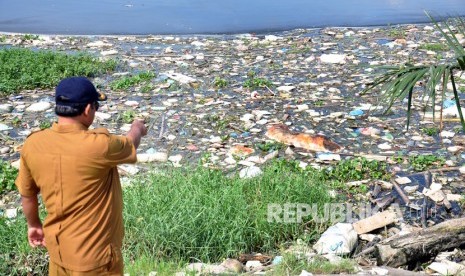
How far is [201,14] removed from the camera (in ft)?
32.6

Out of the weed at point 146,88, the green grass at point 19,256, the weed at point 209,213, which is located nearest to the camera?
the green grass at point 19,256

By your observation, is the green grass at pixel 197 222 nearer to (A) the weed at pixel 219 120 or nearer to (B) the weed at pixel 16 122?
(A) the weed at pixel 219 120

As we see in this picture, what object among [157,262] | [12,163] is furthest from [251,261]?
[12,163]

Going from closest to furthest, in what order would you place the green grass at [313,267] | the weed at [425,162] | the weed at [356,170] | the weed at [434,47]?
the green grass at [313,267] < the weed at [356,170] < the weed at [425,162] < the weed at [434,47]

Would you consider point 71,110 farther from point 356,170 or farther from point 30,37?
point 30,37

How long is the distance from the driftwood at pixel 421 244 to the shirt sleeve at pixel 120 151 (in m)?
1.67

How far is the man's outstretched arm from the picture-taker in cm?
240

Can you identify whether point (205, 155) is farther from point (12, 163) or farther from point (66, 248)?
point (66, 248)

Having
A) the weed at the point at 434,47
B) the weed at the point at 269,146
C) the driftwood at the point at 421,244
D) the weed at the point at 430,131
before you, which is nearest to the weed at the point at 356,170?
the weed at the point at 269,146

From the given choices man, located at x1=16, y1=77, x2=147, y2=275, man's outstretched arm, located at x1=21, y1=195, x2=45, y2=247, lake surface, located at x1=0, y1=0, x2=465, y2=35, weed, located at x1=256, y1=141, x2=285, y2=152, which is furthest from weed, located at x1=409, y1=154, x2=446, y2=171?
lake surface, located at x1=0, y1=0, x2=465, y2=35

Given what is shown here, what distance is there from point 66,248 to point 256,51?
5.77 m

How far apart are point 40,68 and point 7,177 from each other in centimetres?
246

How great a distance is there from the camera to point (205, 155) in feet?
15.8

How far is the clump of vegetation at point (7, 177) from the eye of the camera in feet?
14.2
